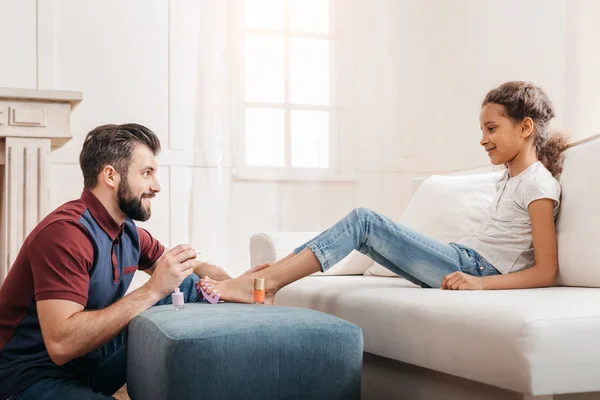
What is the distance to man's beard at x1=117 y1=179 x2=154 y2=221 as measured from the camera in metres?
1.94

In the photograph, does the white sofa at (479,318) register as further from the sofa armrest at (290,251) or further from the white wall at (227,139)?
the white wall at (227,139)

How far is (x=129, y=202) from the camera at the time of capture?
1939mm

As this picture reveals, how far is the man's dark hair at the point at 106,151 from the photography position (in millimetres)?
1964

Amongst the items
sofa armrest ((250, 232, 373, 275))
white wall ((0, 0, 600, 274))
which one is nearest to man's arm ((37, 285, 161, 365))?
sofa armrest ((250, 232, 373, 275))

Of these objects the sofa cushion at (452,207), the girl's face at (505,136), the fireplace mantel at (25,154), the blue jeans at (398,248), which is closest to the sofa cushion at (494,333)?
the blue jeans at (398,248)

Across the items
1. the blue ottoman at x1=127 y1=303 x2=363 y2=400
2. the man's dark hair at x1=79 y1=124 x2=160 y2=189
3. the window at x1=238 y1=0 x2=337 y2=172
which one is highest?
the window at x1=238 y1=0 x2=337 y2=172

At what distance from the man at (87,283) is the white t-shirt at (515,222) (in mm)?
898

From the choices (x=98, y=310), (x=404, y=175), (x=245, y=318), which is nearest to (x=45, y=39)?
(x=404, y=175)

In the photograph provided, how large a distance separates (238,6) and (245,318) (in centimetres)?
278

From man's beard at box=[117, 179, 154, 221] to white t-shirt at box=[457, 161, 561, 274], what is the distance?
100 centimetres

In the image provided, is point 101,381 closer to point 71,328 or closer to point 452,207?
point 71,328

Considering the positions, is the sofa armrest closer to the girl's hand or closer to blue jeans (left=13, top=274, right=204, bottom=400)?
blue jeans (left=13, top=274, right=204, bottom=400)

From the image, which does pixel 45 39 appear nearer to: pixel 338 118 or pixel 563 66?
pixel 338 118

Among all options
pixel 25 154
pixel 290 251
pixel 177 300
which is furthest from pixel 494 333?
pixel 25 154
